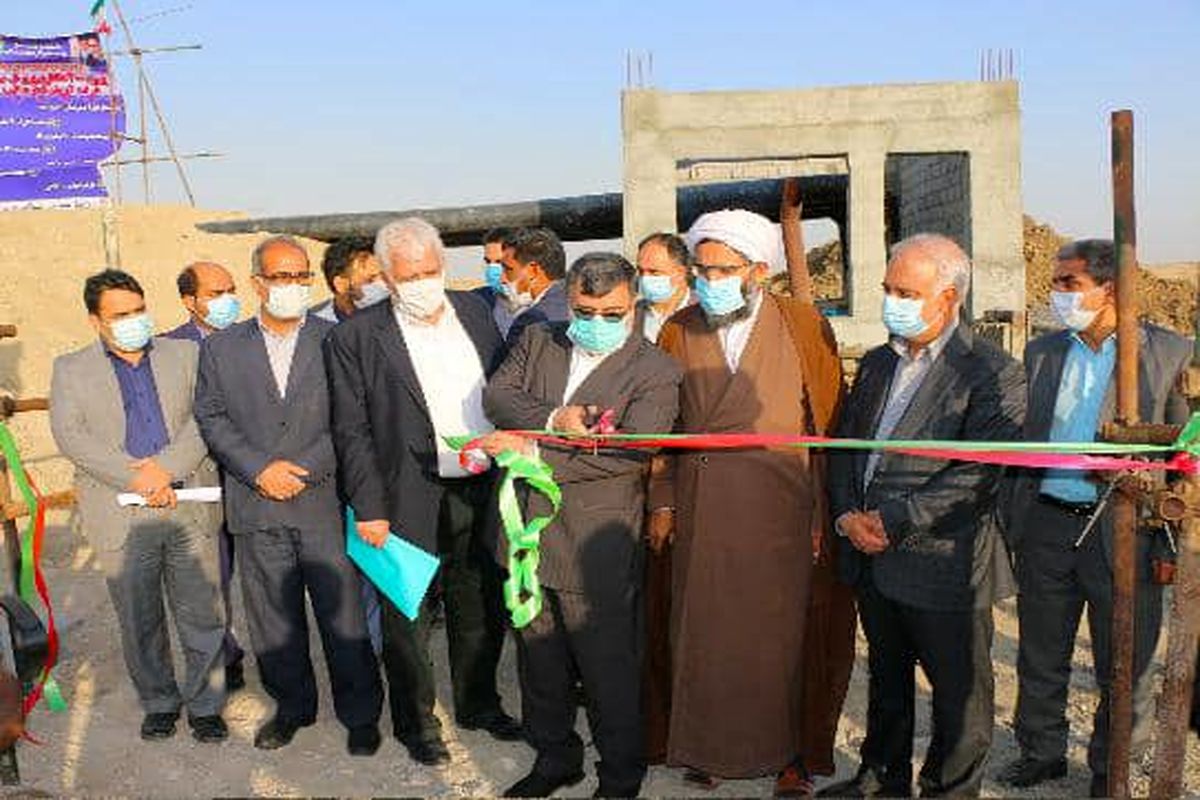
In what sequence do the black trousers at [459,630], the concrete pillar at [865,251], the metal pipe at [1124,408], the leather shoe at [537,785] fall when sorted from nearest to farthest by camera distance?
the metal pipe at [1124,408] → the leather shoe at [537,785] → the black trousers at [459,630] → the concrete pillar at [865,251]

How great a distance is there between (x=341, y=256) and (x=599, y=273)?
102 inches

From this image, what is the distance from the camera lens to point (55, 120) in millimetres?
9078

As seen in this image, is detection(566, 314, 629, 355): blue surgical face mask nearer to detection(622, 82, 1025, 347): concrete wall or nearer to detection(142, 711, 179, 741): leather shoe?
detection(142, 711, 179, 741): leather shoe

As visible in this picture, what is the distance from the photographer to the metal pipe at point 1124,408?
2.51 meters

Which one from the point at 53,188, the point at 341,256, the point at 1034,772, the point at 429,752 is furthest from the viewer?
the point at 53,188

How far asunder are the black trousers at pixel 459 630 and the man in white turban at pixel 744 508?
826 millimetres

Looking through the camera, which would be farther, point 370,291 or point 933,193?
point 933,193

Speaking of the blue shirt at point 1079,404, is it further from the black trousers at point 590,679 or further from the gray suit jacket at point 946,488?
the black trousers at point 590,679

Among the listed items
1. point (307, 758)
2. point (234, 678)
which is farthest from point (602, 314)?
point (234, 678)

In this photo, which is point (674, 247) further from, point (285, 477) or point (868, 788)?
point (868, 788)

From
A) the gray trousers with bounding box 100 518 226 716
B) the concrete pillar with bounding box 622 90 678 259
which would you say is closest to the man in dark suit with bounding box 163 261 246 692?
the gray trousers with bounding box 100 518 226 716

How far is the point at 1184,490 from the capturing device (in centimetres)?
247

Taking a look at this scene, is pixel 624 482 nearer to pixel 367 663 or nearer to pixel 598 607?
pixel 598 607

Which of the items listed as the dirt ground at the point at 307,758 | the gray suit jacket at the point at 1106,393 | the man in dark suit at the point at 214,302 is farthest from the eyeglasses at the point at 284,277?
the gray suit jacket at the point at 1106,393
